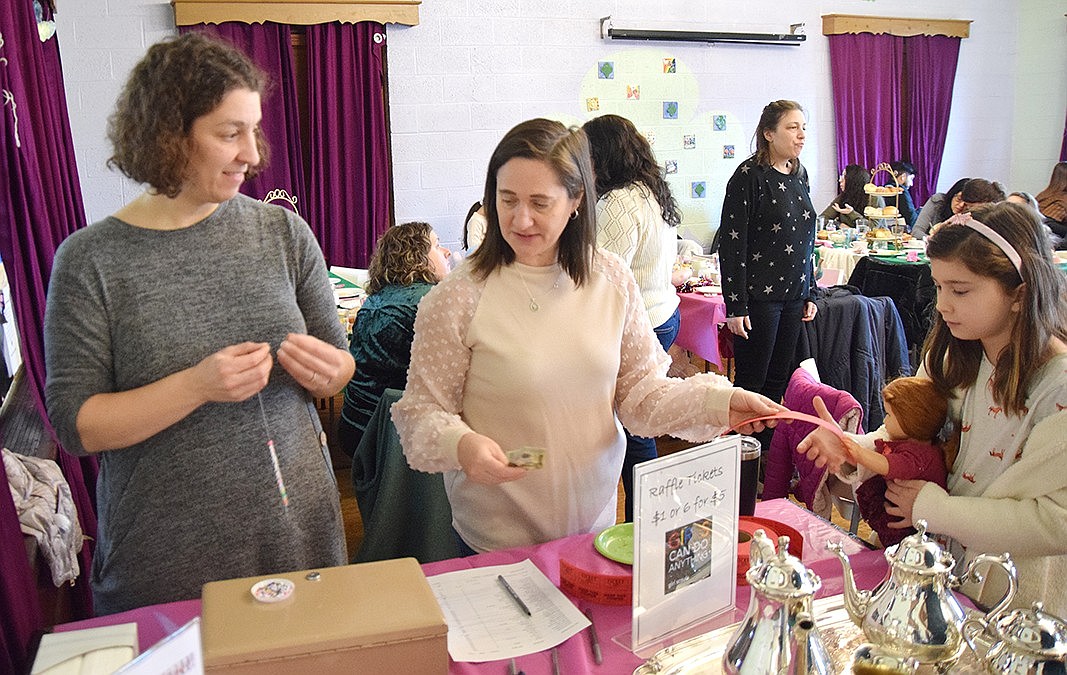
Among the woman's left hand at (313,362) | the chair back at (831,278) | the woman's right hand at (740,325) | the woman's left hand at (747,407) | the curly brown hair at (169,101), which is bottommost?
the chair back at (831,278)

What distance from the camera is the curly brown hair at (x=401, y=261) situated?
3143 millimetres

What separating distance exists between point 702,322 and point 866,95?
4440 millimetres

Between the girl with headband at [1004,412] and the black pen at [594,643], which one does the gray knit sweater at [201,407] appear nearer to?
the black pen at [594,643]

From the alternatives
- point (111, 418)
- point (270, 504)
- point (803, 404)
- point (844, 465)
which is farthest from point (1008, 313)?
point (111, 418)

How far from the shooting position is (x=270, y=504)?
1.56 m

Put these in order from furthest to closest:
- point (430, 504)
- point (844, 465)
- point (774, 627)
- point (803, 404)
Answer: point (430, 504) < point (803, 404) < point (844, 465) < point (774, 627)

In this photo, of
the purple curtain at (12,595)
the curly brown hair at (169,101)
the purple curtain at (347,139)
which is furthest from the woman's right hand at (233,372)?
the purple curtain at (347,139)

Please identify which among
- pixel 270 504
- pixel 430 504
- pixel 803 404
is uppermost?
pixel 270 504

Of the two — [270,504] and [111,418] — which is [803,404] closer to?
[270,504]

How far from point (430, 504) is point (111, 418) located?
1.41 metres

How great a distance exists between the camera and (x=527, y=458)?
4.92ft

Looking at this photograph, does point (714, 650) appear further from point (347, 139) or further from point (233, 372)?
point (347, 139)

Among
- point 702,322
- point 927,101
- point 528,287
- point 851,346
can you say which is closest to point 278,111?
point 702,322

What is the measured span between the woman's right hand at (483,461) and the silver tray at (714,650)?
382 millimetres
